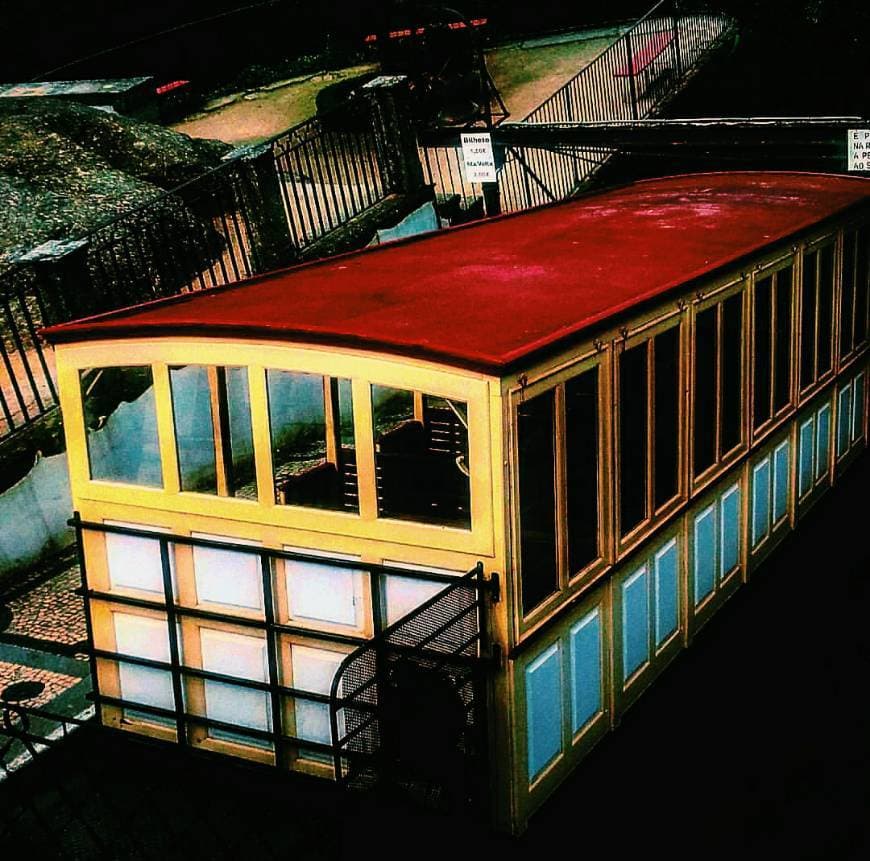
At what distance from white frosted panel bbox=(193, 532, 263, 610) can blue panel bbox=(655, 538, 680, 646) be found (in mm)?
2217

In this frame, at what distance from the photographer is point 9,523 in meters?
9.34

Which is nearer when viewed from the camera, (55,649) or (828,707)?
(828,707)

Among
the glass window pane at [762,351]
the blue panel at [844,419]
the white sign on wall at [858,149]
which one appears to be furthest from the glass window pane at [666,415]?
the white sign on wall at [858,149]

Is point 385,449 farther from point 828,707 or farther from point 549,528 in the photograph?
point 828,707

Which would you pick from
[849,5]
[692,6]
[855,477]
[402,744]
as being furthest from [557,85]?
[402,744]

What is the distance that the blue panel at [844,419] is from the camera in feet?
32.3

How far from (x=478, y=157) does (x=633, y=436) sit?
23.6 feet

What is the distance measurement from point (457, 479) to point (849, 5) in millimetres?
11163

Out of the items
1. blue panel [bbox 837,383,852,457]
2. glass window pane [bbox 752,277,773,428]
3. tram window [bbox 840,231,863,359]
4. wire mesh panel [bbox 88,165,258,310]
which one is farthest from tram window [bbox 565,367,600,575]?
wire mesh panel [bbox 88,165,258,310]

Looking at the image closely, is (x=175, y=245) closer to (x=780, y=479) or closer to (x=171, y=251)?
(x=171, y=251)

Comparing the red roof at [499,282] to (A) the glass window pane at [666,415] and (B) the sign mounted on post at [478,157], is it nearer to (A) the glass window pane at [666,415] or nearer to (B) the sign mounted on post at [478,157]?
(A) the glass window pane at [666,415]

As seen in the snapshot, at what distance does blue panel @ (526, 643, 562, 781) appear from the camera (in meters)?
5.80

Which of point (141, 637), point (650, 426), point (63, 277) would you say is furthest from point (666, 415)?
point (63, 277)

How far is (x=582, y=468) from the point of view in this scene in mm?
6113
